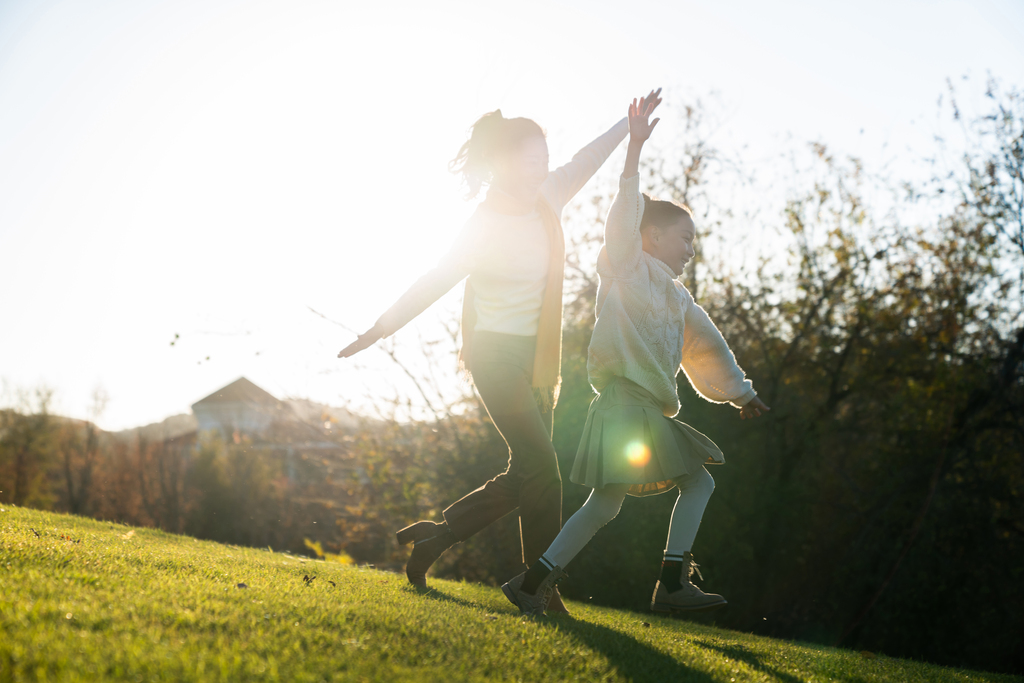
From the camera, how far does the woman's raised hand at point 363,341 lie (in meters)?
3.17

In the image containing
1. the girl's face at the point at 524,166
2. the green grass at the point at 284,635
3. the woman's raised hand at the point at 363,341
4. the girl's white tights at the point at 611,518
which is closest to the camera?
the green grass at the point at 284,635

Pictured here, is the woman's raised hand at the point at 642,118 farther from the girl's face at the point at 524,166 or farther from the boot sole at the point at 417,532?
the boot sole at the point at 417,532

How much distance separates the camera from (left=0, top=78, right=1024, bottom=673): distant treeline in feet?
31.0

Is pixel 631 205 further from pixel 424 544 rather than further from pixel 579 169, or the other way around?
pixel 424 544

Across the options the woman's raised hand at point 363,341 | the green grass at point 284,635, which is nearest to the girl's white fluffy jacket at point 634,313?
the woman's raised hand at point 363,341

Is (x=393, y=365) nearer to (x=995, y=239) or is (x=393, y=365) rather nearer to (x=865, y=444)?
(x=865, y=444)

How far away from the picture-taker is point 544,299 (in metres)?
3.69

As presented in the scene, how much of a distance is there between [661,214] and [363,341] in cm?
169

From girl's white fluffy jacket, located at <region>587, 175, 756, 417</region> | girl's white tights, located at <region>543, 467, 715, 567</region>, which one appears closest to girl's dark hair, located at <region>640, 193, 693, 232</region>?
girl's white fluffy jacket, located at <region>587, 175, 756, 417</region>

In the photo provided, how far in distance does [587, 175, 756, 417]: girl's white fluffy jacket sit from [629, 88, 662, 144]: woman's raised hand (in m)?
0.20

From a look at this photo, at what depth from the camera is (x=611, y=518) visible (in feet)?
10.9

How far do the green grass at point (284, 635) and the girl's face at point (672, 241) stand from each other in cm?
186

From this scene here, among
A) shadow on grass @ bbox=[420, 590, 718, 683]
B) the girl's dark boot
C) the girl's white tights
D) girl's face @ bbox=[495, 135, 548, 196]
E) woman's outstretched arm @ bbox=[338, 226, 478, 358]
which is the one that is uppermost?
girl's face @ bbox=[495, 135, 548, 196]

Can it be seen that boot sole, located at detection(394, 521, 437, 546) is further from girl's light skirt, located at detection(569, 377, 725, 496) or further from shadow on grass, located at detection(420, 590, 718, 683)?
girl's light skirt, located at detection(569, 377, 725, 496)
